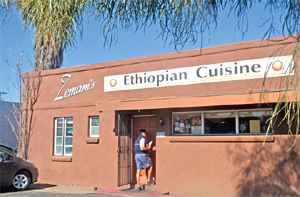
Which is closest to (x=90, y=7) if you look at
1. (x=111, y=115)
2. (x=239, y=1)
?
(x=239, y=1)

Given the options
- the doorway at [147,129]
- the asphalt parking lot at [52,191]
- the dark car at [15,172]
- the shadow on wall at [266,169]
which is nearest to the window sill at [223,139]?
the shadow on wall at [266,169]

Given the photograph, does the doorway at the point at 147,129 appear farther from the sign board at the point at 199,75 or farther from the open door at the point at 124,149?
the sign board at the point at 199,75

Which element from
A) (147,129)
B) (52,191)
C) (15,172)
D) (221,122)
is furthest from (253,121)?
(15,172)

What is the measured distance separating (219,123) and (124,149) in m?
3.16

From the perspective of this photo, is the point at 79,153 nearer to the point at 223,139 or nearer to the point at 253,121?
the point at 223,139

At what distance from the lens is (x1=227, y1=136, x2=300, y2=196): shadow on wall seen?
781cm

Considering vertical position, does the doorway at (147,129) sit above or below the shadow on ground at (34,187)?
above

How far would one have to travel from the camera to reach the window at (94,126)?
11312 millimetres

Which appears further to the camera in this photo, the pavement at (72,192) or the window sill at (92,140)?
the window sill at (92,140)

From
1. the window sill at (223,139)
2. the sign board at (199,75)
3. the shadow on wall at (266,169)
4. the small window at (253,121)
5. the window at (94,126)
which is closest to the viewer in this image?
the shadow on wall at (266,169)

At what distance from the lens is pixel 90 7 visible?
4293 millimetres

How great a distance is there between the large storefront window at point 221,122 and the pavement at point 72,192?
6.45ft

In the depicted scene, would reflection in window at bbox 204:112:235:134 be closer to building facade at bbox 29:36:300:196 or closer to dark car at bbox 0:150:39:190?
building facade at bbox 29:36:300:196

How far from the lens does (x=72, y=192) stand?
10164 mm
